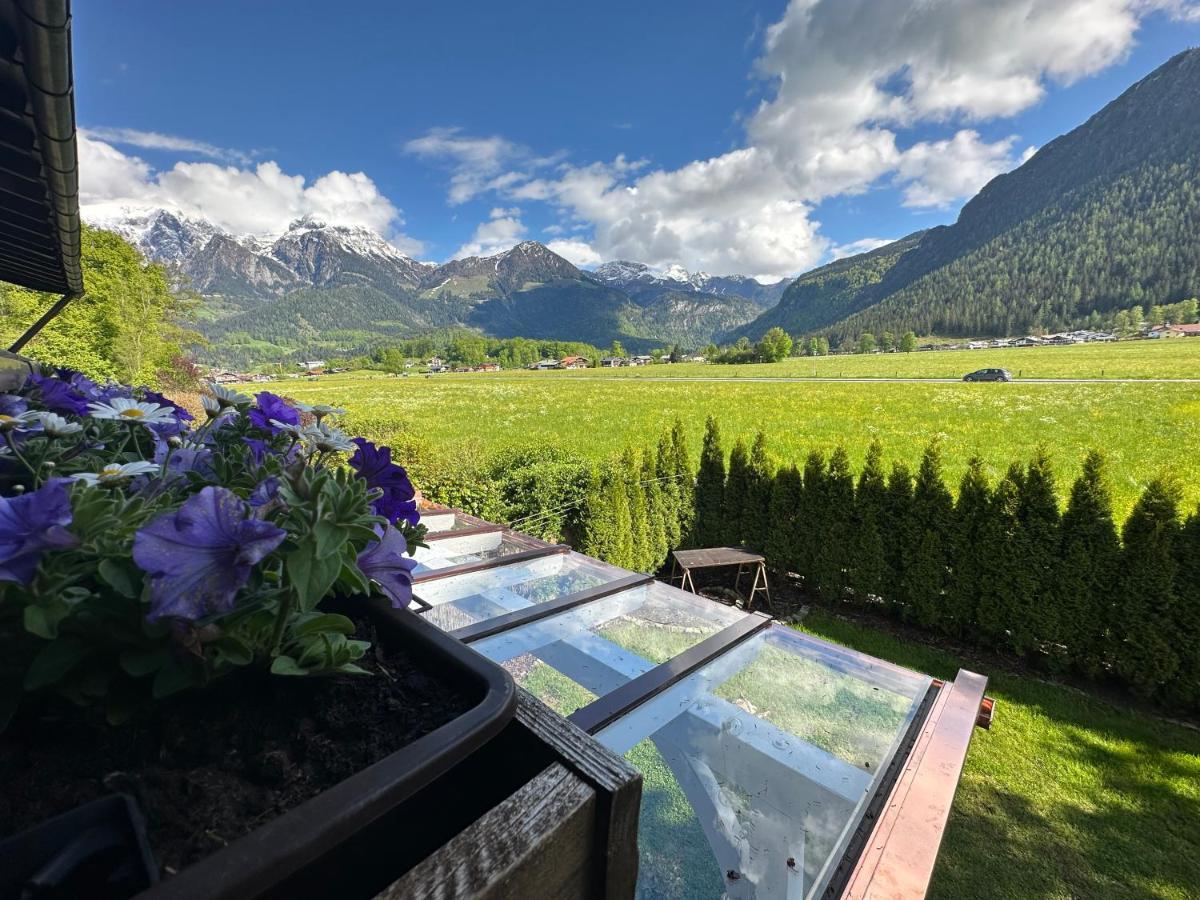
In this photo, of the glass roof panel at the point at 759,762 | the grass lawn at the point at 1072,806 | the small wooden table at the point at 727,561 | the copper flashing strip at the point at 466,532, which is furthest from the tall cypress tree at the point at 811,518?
the glass roof panel at the point at 759,762

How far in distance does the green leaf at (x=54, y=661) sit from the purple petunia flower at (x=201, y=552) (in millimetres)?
118

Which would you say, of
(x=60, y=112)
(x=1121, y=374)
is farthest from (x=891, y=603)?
(x=1121, y=374)

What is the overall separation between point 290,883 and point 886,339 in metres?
128

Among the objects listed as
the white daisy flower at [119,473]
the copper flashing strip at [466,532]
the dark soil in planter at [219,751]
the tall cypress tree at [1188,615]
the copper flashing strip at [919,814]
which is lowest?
the tall cypress tree at [1188,615]

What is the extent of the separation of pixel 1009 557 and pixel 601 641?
5.90 m

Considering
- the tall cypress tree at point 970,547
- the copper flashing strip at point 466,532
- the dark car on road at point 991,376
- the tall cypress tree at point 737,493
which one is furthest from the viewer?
the dark car on road at point 991,376

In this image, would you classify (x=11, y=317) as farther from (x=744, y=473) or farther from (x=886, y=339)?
(x=886, y=339)

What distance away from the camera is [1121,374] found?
33.6 metres

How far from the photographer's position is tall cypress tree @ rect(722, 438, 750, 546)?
8617 millimetres

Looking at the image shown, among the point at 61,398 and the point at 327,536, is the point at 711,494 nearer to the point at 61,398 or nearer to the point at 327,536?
the point at 61,398

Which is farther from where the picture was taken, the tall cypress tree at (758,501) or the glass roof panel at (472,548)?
the tall cypress tree at (758,501)

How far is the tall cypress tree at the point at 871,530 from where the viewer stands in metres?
7.13

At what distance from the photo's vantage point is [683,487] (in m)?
9.27

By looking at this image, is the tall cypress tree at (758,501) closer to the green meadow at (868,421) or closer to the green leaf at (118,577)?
the green meadow at (868,421)
